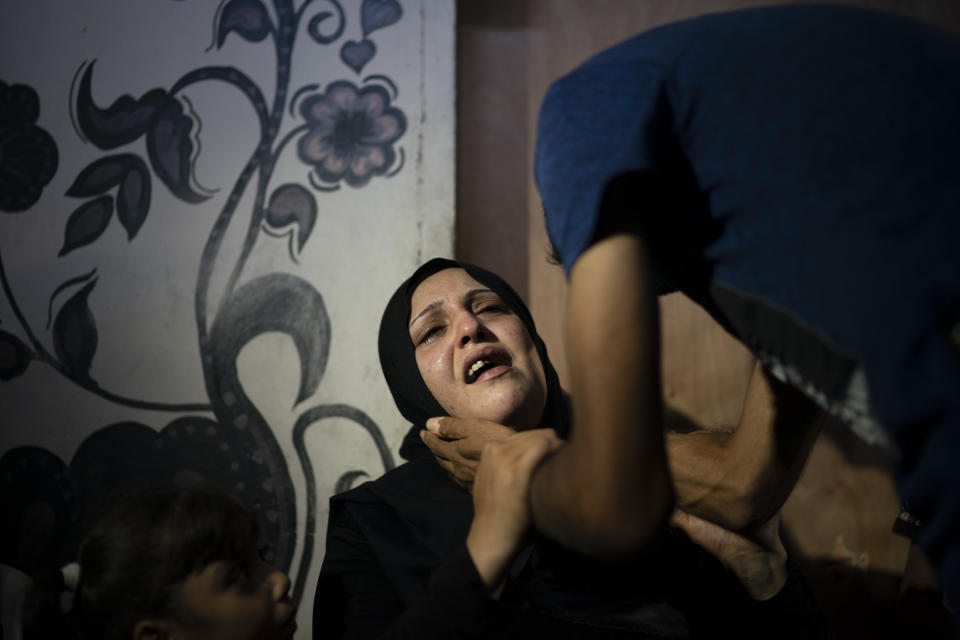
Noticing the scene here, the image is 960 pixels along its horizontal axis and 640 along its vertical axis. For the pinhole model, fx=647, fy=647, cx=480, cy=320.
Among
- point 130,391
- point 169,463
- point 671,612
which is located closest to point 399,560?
point 671,612

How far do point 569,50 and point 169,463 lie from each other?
147 centimetres

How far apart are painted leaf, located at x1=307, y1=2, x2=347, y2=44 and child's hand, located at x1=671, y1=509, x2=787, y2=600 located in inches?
55.7

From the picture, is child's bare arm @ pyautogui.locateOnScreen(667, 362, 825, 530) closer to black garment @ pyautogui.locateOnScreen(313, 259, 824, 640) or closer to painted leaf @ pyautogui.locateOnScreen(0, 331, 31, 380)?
black garment @ pyautogui.locateOnScreen(313, 259, 824, 640)

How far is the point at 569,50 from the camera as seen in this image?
179 centimetres

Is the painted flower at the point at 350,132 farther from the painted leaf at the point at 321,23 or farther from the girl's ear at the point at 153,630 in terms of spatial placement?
the girl's ear at the point at 153,630

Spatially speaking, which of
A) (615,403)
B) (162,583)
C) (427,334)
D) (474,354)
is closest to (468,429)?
(474,354)

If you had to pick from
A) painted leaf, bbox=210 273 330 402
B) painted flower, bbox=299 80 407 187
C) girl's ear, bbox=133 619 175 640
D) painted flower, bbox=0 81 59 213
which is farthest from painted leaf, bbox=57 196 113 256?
girl's ear, bbox=133 619 175 640

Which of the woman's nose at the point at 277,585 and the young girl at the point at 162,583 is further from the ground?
the young girl at the point at 162,583

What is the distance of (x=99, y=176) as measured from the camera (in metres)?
1.55

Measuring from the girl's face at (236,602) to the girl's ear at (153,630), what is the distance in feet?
Answer: 0.04

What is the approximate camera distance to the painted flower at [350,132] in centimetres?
160

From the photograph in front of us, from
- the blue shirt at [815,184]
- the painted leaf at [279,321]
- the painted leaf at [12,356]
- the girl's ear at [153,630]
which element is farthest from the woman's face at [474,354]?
the painted leaf at [12,356]

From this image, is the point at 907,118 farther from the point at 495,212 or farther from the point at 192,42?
the point at 192,42

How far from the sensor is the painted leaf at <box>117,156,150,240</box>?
1.54m
